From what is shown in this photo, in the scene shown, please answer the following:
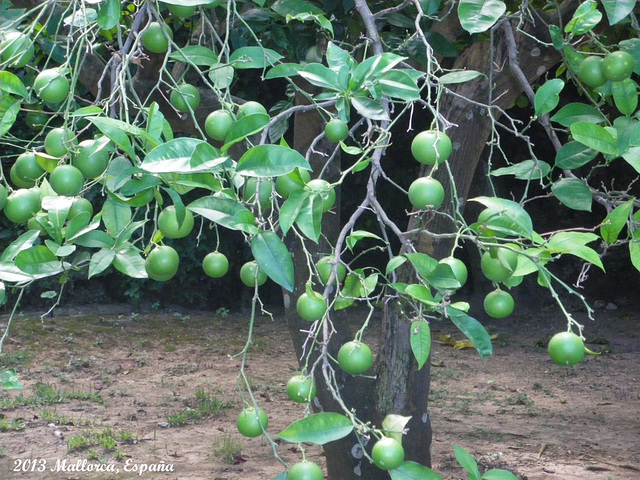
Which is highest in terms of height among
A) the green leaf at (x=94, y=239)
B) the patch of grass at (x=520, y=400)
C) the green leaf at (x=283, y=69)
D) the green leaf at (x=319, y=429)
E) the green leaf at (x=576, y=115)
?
the green leaf at (x=283, y=69)

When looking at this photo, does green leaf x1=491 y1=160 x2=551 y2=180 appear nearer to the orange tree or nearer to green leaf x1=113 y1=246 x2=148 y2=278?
the orange tree

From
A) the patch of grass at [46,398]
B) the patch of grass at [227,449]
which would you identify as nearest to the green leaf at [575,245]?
the patch of grass at [227,449]

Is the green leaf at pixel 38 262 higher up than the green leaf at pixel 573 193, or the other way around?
the green leaf at pixel 573 193

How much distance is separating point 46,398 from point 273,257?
140 inches

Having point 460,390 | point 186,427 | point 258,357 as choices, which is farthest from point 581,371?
point 186,427

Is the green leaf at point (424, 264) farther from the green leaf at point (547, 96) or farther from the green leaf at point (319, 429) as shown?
the green leaf at point (547, 96)

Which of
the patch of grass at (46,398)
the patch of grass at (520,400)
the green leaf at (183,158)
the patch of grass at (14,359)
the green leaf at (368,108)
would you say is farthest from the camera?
the patch of grass at (14,359)

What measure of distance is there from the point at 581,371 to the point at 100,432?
3155 millimetres

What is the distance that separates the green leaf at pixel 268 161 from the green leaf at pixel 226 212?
2.3 inches

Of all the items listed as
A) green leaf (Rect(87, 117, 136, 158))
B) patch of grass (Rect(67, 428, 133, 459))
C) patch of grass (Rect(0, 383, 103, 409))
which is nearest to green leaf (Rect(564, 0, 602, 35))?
green leaf (Rect(87, 117, 136, 158))

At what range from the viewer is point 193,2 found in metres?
1.16

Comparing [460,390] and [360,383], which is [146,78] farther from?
[460,390]

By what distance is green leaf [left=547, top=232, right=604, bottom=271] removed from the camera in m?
1.05

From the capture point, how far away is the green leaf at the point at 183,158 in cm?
90
